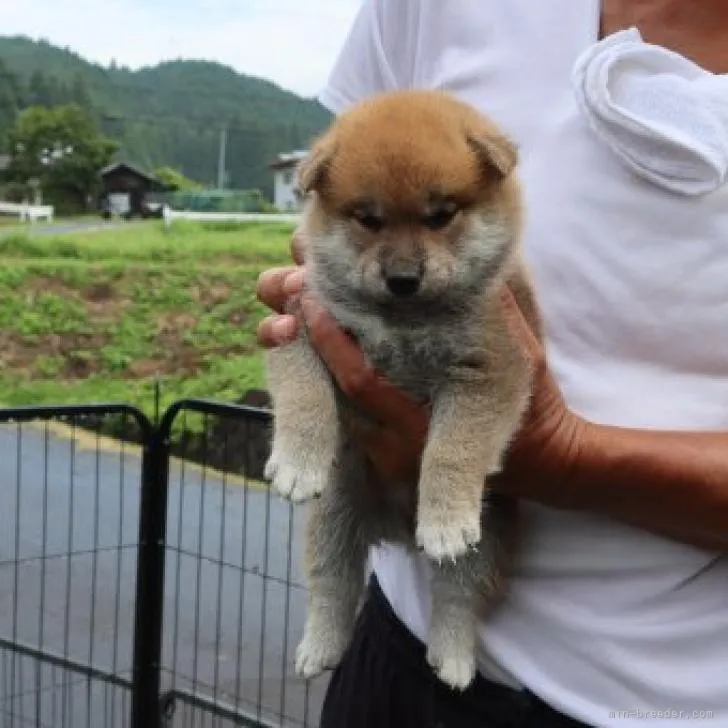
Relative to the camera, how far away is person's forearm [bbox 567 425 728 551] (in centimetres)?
92

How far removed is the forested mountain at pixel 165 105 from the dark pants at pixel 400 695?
10316mm

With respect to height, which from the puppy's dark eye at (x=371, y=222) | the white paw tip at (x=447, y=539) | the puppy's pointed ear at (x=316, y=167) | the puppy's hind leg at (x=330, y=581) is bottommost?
the puppy's hind leg at (x=330, y=581)

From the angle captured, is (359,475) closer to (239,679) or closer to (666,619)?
(666,619)

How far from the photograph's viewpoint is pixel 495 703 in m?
0.99

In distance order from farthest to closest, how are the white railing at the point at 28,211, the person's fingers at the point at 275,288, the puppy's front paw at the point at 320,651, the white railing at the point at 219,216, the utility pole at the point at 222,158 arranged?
the utility pole at the point at 222,158, the white railing at the point at 219,216, the white railing at the point at 28,211, the puppy's front paw at the point at 320,651, the person's fingers at the point at 275,288

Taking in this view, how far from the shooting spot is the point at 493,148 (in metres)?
1.00

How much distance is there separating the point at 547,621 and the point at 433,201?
0.37 meters

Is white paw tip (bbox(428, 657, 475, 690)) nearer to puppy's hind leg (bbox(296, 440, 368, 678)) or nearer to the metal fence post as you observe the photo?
puppy's hind leg (bbox(296, 440, 368, 678))

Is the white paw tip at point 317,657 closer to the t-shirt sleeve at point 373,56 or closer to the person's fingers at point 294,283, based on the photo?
the person's fingers at point 294,283

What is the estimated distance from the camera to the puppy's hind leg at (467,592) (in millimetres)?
1014

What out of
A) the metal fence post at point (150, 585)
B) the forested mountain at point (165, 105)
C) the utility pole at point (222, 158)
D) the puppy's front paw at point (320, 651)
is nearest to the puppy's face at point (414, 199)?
the puppy's front paw at point (320, 651)

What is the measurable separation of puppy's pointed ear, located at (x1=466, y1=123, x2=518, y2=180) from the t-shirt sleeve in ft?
0.50

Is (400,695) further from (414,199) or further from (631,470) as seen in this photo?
(414,199)

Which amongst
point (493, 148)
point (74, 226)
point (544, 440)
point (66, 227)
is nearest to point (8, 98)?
point (74, 226)
